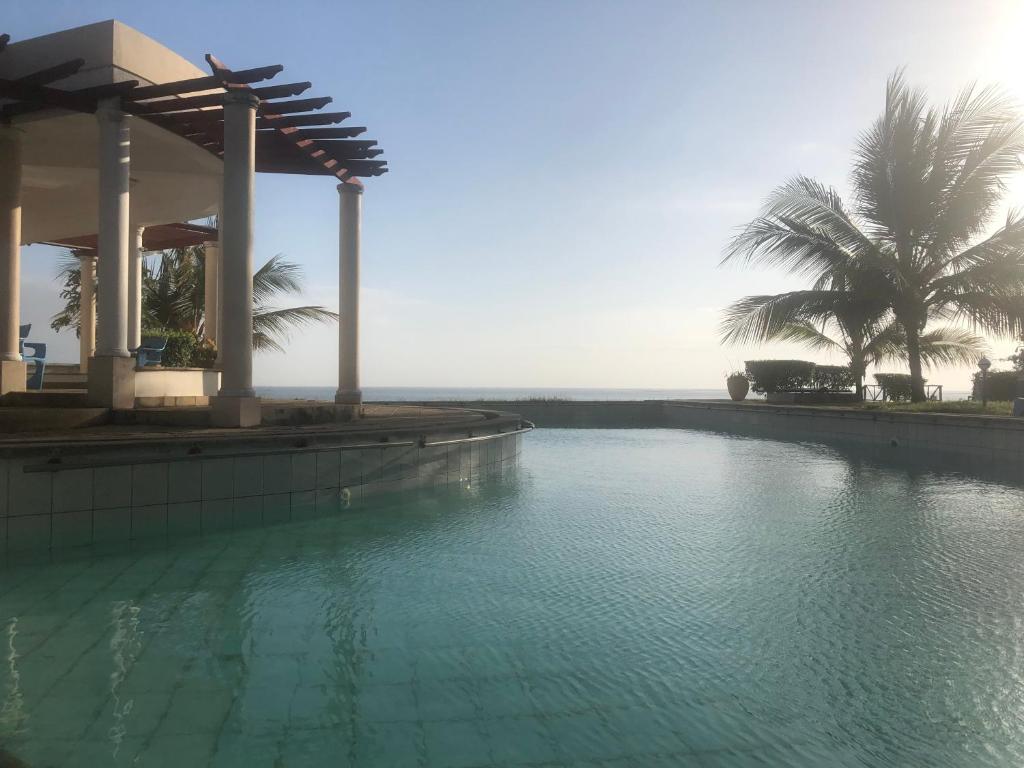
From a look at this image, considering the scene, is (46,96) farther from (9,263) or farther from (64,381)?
(64,381)

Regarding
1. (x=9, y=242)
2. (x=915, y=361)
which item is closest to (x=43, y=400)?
(x=9, y=242)

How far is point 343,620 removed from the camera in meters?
3.84

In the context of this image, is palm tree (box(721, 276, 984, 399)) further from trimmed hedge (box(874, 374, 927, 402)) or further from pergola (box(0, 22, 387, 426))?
pergola (box(0, 22, 387, 426))

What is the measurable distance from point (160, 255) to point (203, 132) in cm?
1078

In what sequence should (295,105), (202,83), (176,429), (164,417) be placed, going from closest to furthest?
1. (176,429)
2. (164,417)
3. (202,83)
4. (295,105)

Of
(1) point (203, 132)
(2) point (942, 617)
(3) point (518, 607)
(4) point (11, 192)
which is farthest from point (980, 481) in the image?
(4) point (11, 192)

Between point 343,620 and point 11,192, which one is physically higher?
point 11,192

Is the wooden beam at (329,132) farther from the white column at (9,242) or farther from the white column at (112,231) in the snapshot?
the white column at (9,242)

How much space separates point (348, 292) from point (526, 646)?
24.8 feet

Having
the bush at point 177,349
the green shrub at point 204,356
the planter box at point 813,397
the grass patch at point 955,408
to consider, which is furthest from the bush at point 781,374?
the bush at point 177,349

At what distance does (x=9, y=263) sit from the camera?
823 centimetres

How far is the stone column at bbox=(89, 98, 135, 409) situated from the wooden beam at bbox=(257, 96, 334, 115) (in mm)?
1681

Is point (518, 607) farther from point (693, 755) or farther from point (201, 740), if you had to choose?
point (201, 740)

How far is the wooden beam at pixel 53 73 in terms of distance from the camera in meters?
7.50
